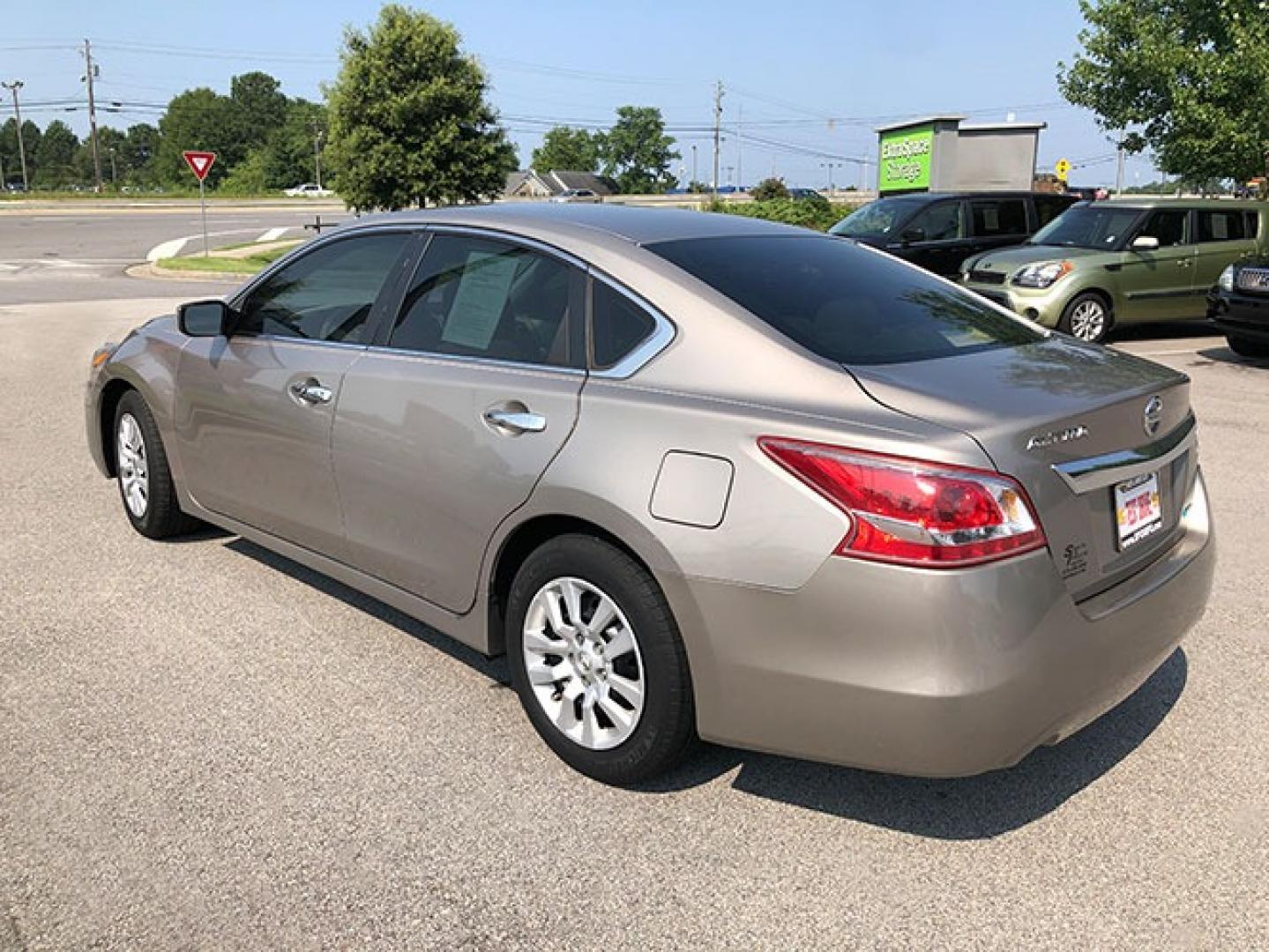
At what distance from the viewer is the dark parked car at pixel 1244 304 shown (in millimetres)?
10070

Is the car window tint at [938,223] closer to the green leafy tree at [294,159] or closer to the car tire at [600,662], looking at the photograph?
the car tire at [600,662]

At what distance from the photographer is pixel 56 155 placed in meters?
160

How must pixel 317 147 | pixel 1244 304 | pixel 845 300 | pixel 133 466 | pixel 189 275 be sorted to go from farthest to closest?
1. pixel 317 147
2. pixel 189 275
3. pixel 1244 304
4. pixel 133 466
5. pixel 845 300

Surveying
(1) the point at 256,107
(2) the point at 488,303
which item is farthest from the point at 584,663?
(1) the point at 256,107

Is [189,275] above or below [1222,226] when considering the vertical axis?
below

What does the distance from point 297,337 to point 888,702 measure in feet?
8.86

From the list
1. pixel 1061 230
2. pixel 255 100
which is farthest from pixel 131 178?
pixel 1061 230

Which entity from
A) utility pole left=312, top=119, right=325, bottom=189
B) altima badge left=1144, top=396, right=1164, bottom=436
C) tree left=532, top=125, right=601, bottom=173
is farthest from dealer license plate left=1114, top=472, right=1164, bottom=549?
tree left=532, top=125, right=601, bottom=173

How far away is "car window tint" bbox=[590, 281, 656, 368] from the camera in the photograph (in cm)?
309

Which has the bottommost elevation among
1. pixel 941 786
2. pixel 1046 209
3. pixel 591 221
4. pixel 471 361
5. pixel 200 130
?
pixel 941 786

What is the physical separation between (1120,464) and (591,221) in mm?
1759

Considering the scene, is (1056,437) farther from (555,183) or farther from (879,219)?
(555,183)

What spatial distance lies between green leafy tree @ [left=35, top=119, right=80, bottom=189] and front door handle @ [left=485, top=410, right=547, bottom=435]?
534 feet

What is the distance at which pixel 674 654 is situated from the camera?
2.81 metres
